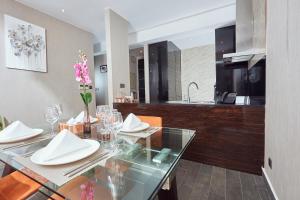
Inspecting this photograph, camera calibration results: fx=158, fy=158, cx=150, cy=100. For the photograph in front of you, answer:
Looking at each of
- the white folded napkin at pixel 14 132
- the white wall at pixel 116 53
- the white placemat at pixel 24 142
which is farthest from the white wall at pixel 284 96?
the white wall at pixel 116 53

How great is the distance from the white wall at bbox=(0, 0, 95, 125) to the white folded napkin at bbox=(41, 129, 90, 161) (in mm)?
2202

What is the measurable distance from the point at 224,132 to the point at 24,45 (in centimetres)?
329

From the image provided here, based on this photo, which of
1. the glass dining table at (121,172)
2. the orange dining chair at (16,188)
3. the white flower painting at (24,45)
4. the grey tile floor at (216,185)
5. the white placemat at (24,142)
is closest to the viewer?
the glass dining table at (121,172)

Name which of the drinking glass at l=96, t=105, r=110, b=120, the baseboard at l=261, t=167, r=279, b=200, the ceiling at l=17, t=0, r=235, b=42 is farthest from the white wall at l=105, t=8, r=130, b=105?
the baseboard at l=261, t=167, r=279, b=200

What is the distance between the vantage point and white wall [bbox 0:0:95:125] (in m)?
2.38

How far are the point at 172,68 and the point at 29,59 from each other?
3.25 m

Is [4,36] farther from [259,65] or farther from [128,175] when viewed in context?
[259,65]

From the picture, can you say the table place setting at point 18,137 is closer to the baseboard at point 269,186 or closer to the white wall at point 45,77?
the white wall at point 45,77

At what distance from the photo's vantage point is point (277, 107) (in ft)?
4.45

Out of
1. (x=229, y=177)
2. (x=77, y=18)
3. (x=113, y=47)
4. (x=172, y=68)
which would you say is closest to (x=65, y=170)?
(x=229, y=177)

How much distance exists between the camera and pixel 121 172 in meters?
0.78

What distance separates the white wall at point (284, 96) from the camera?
0.99 metres

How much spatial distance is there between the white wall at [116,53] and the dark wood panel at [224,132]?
1093 mm

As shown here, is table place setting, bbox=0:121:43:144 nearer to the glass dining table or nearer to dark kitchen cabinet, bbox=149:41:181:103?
the glass dining table
